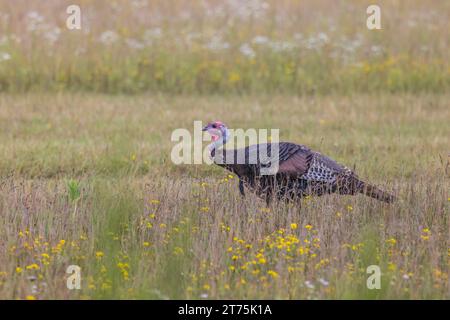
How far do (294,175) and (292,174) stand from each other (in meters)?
0.02

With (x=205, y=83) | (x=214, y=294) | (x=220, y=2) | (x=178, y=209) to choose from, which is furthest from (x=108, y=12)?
(x=214, y=294)

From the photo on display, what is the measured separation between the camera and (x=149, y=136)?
11.8 m

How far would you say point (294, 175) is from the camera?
807 cm

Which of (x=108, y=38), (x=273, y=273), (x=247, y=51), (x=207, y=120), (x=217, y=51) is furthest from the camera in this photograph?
(x=108, y=38)

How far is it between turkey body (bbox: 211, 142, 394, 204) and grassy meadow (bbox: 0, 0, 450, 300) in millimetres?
144

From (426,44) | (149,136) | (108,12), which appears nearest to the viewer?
(149,136)

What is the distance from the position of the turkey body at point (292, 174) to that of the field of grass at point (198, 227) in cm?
14

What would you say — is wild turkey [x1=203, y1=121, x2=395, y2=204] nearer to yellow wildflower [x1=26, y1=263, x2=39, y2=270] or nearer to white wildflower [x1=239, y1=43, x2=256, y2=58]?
yellow wildflower [x1=26, y1=263, x2=39, y2=270]

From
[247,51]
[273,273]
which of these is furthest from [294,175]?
[247,51]

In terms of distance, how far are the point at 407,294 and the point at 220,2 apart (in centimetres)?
1366

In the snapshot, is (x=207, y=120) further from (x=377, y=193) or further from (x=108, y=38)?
(x=377, y=193)

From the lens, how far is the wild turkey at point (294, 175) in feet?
26.4

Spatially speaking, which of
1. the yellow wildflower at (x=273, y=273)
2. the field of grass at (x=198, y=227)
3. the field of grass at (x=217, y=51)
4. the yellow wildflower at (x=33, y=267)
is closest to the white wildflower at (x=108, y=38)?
the field of grass at (x=217, y=51)
